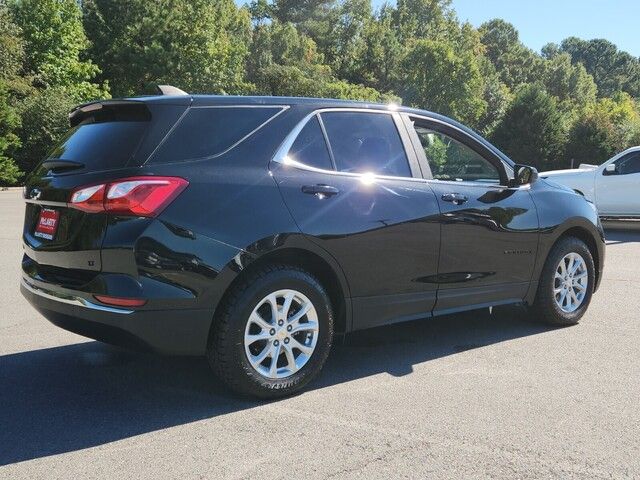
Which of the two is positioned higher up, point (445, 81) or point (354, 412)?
point (445, 81)

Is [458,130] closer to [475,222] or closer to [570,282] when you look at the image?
[475,222]

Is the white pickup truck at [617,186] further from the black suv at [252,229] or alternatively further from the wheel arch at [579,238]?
the black suv at [252,229]

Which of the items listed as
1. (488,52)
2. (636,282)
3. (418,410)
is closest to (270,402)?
(418,410)

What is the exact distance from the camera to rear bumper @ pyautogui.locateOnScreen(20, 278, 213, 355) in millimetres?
3430

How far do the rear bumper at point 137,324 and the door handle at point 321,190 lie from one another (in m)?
0.94

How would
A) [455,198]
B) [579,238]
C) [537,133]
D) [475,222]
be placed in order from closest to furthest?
[455,198] < [475,222] < [579,238] < [537,133]

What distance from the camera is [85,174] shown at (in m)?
3.63

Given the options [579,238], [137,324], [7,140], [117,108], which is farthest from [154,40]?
[137,324]

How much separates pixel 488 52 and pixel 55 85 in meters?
107

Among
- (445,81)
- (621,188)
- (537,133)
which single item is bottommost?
(621,188)

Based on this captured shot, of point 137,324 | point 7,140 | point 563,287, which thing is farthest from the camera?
point 7,140

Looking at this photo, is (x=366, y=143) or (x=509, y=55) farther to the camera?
(x=509, y=55)

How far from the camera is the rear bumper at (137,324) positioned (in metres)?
3.43

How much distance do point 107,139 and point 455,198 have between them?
2405 mm
